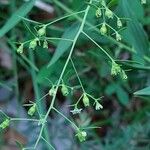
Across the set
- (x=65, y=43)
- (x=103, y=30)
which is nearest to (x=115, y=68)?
(x=103, y=30)

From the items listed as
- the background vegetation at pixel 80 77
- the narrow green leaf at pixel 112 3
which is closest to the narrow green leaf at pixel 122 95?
the background vegetation at pixel 80 77

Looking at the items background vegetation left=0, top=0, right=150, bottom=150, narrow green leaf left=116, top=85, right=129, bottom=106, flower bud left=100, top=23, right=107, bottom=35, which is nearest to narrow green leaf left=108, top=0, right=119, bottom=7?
background vegetation left=0, top=0, right=150, bottom=150

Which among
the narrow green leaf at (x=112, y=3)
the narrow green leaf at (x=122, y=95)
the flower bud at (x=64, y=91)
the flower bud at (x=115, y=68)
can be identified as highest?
the narrow green leaf at (x=112, y=3)

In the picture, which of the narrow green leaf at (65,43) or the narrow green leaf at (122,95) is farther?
the narrow green leaf at (122,95)

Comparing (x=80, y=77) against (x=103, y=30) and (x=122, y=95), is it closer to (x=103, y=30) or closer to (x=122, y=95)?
(x=122, y=95)

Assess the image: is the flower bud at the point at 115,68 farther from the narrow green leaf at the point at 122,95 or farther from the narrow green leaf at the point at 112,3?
the narrow green leaf at the point at 122,95

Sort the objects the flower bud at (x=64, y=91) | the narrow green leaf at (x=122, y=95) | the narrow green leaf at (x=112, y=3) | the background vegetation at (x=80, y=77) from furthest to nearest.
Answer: the narrow green leaf at (x=122, y=95)
the background vegetation at (x=80, y=77)
the narrow green leaf at (x=112, y=3)
the flower bud at (x=64, y=91)

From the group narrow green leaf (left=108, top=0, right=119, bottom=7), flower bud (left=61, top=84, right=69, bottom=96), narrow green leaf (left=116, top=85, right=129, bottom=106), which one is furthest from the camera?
narrow green leaf (left=116, top=85, right=129, bottom=106)

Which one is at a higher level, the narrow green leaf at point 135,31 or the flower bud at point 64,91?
the narrow green leaf at point 135,31

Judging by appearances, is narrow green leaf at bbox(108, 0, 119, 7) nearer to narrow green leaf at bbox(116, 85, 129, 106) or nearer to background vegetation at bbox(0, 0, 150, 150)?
background vegetation at bbox(0, 0, 150, 150)

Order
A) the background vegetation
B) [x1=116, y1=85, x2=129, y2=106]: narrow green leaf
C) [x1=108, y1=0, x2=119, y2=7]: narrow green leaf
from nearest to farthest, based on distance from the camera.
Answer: [x1=108, y1=0, x2=119, y2=7]: narrow green leaf → the background vegetation → [x1=116, y1=85, x2=129, y2=106]: narrow green leaf

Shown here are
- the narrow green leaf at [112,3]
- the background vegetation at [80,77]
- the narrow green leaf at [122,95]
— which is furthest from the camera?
the narrow green leaf at [122,95]

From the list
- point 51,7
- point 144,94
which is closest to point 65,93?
point 144,94
